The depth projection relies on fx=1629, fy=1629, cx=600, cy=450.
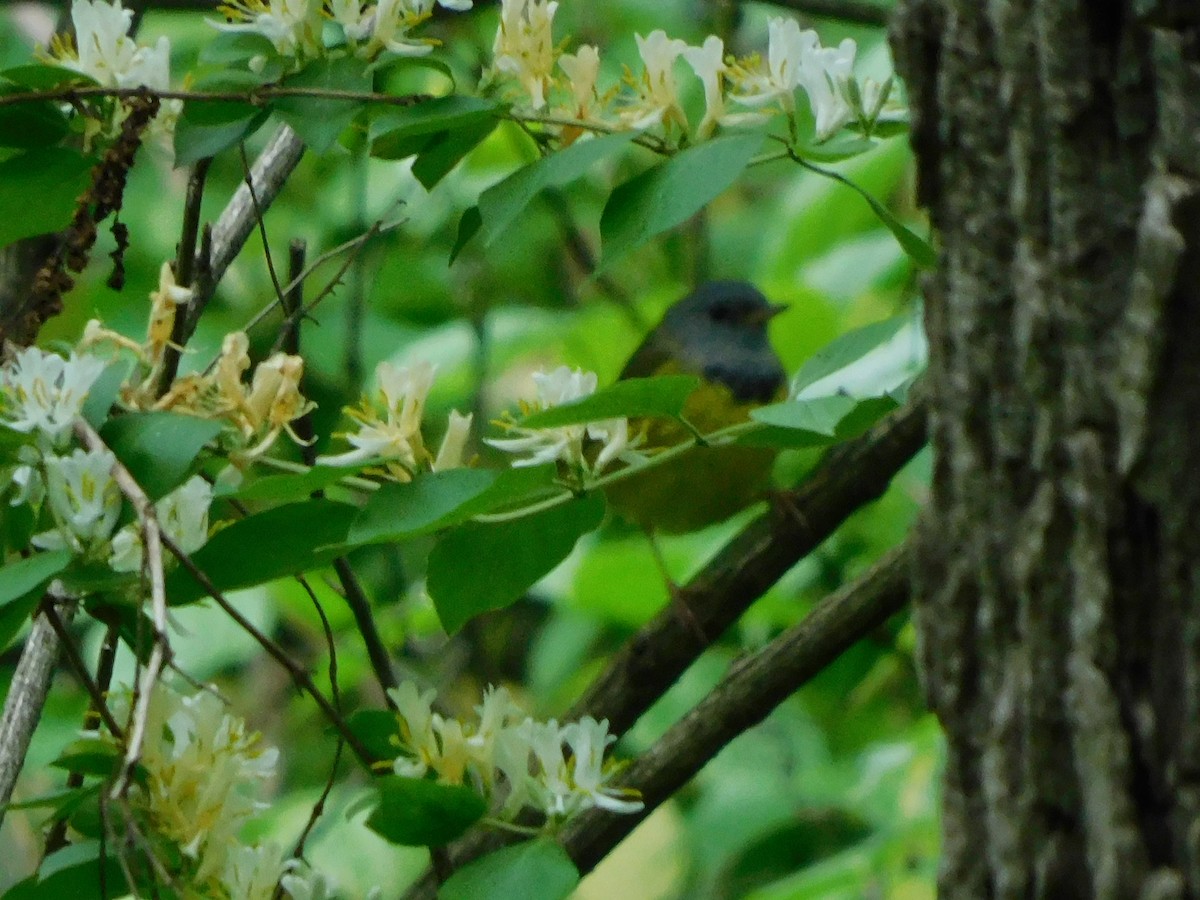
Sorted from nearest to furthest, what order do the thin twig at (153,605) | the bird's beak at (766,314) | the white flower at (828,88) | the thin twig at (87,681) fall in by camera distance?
1. the thin twig at (153,605)
2. the thin twig at (87,681)
3. the white flower at (828,88)
4. the bird's beak at (766,314)

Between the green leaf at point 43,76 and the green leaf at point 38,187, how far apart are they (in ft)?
0.19

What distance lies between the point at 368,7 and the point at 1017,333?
711 millimetres

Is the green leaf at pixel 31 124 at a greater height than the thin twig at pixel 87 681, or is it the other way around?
the green leaf at pixel 31 124

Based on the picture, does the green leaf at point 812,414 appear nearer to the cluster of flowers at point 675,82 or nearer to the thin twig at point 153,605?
the cluster of flowers at point 675,82

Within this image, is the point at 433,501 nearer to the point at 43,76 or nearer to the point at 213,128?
the point at 213,128

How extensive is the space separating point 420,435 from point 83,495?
0.27 m

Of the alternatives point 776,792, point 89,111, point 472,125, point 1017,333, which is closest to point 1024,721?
point 1017,333

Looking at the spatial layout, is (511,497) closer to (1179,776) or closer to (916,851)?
(1179,776)

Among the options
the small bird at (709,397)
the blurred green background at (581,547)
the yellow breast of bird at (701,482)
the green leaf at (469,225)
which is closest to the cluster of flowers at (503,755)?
the green leaf at (469,225)

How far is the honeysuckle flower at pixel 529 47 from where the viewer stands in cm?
140

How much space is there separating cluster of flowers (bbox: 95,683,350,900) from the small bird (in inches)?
70.4

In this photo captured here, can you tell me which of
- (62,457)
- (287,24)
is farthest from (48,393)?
(287,24)

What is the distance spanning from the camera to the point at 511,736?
1.35 metres

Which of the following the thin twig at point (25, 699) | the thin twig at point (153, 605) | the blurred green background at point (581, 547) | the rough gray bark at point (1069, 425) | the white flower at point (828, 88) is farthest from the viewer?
the blurred green background at point (581, 547)
